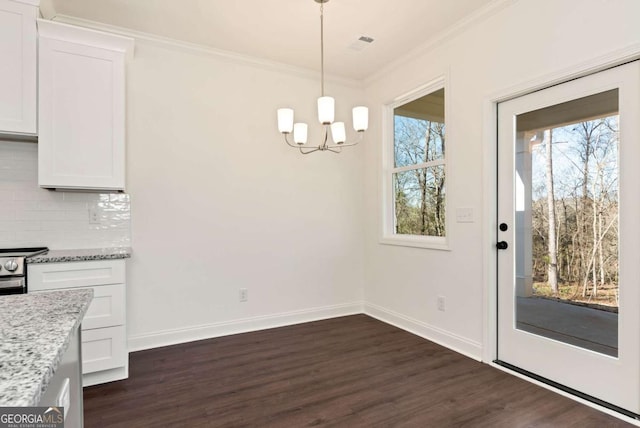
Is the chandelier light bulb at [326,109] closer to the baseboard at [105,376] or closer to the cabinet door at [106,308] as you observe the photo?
the cabinet door at [106,308]

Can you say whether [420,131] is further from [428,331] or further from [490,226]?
[428,331]

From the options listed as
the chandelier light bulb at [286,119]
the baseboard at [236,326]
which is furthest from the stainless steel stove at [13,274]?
the chandelier light bulb at [286,119]

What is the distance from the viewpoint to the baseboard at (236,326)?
3209 mm

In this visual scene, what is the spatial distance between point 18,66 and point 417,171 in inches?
136

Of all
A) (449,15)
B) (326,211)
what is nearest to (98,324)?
(326,211)

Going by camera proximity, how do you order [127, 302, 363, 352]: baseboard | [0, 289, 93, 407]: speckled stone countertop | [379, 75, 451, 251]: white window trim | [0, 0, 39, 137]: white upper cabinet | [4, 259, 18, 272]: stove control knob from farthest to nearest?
1. [379, 75, 451, 251]: white window trim
2. [127, 302, 363, 352]: baseboard
3. [0, 0, 39, 137]: white upper cabinet
4. [4, 259, 18, 272]: stove control knob
5. [0, 289, 93, 407]: speckled stone countertop

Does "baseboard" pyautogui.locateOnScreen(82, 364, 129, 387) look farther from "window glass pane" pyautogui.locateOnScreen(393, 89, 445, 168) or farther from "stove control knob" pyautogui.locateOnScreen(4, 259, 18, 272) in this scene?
"window glass pane" pyautogui.locateOnScreen(393, 89, 445, 168)

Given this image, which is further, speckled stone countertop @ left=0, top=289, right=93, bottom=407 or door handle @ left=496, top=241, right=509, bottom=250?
door handle @ left=496, top=241, right=509, bottom=250

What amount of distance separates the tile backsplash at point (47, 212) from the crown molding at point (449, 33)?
2.98 meters

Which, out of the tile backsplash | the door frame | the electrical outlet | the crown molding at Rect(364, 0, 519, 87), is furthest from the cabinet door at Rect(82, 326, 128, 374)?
the crown molding at Rect(364, 0, 519, 87)

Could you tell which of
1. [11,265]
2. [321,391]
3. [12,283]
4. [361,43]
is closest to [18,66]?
[11,265]

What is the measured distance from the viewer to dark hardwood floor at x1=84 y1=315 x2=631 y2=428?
208 centimetres

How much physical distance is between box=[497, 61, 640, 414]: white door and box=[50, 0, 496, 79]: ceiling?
103 cm

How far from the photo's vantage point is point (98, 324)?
2.49 metres
